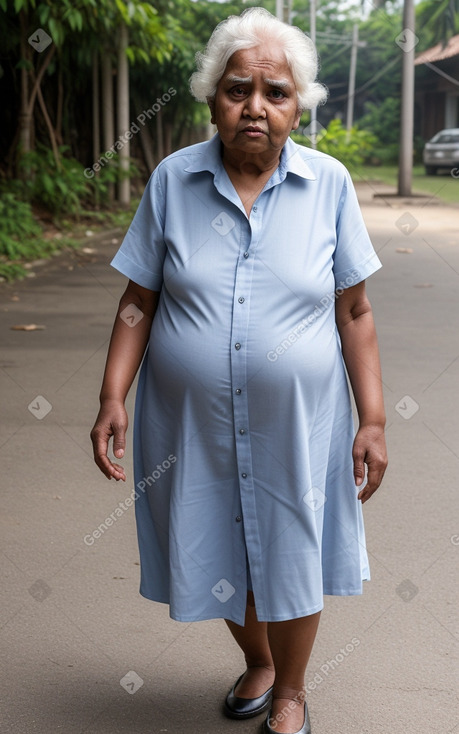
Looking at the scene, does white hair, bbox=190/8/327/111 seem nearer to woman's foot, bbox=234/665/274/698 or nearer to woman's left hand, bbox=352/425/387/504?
woman's left hand, bbox=352/425/387/504

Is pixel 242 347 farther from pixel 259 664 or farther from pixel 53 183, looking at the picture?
pixel 53 183

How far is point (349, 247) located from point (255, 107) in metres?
0.41

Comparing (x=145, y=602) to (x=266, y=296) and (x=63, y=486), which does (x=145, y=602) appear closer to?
(x=63, y=486)

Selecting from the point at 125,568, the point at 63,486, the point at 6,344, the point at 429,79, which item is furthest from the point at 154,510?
the point at 429,79

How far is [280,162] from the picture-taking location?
8.11ft

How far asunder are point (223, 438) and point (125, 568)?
1.53 meters

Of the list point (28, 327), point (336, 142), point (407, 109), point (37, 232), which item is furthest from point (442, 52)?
point (28, 327)

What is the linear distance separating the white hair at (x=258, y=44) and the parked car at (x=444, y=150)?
102ft

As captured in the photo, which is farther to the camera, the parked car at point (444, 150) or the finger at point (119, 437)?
the parked car at point (444, 150)

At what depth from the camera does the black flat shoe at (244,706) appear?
2.84 meters

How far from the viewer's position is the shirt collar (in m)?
2.45

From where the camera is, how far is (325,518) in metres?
2.61

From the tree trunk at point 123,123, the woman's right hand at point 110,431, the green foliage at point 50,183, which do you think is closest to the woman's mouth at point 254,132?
the woman's right hand at point 110,431

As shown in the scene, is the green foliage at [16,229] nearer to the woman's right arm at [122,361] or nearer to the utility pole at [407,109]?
the woman's right arm at [122,361]
